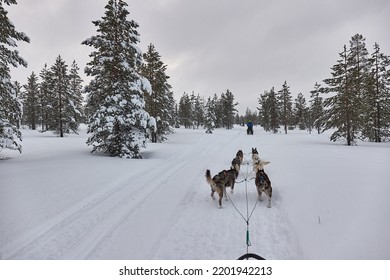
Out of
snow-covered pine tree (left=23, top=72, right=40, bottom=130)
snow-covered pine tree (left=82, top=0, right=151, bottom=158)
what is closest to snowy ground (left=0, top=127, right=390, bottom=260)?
snow-covered pine tree (left=82, top=0, right=151, bottom=158)

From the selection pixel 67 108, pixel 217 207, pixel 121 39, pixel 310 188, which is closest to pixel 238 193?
pixel 217 207

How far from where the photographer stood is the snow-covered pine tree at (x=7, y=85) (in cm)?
1109

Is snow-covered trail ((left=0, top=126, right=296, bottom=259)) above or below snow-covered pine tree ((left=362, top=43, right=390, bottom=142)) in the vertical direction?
below

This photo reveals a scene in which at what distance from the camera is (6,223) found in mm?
5297

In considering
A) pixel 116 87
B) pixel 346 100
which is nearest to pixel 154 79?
pixel 116 87

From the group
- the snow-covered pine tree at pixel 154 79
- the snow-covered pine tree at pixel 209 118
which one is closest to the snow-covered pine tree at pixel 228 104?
the snow-covered pine tree at pixel 209 118

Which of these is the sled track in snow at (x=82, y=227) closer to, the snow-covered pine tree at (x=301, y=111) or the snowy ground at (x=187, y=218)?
the snowy ground at (x=187, y=218)

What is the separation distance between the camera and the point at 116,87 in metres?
15.0

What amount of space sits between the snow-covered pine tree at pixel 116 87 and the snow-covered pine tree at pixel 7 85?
375 cm

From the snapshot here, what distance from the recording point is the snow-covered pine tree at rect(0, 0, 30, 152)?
11.1m

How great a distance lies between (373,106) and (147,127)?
25.8 metres

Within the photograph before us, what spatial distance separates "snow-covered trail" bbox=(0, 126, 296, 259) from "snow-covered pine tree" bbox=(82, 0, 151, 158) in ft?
18.0

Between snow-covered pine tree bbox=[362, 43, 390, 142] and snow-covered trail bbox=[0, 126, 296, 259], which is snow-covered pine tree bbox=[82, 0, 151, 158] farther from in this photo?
snow-covered pine tree bbox=[362, 43, 390, 142]

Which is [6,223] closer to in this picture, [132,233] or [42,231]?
[42,231]
